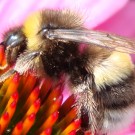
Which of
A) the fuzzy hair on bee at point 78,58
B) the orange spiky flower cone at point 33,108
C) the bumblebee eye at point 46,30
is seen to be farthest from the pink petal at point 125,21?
the bumblebee eye at point 46,30

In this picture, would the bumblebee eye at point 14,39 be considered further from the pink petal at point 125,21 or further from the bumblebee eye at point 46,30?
the pink petal at point 125,21

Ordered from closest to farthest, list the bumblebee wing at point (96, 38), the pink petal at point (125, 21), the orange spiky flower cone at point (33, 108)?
1. the bumblebee wing at point (96, 38)
2. the orange spiky flower cone at point (33, 108)
3. the pink petal at point (125, 21)

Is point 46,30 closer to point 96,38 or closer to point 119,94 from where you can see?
point 96,38

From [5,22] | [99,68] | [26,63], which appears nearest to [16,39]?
[26,63]

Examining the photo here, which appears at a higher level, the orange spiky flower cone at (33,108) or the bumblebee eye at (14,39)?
the bumblebee eye at (14,39)

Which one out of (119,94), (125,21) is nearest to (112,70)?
(119,94)

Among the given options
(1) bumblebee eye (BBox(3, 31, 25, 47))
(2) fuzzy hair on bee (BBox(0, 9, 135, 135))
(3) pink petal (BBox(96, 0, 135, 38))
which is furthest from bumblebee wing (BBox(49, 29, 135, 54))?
(3) pink petal (BBox(96, 0, 135, 38))

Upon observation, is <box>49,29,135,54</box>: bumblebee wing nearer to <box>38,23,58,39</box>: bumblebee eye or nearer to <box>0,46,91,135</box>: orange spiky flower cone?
<box>38,23,58,39</box>: bumblebee eye
